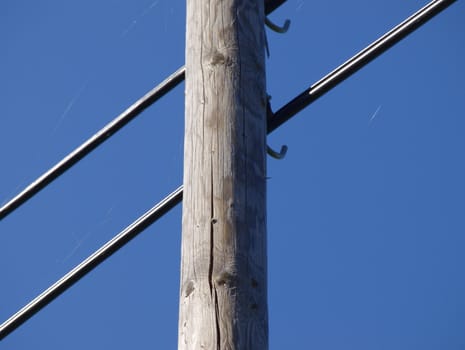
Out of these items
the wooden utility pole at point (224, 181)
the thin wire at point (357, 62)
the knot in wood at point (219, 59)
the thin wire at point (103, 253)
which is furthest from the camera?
the thin wire at point (103, 253)

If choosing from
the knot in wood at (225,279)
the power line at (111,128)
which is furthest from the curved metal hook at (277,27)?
the knot in wood at (225,279)

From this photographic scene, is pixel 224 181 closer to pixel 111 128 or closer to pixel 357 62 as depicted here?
pixel 357 62

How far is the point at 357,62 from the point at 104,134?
119cm

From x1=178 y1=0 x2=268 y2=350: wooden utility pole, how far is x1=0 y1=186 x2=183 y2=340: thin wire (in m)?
0.56

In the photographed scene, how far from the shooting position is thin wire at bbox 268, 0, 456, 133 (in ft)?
11.8

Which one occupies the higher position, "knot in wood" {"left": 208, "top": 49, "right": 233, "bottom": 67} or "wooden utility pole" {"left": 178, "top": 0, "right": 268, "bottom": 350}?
"knot in wood" {"left": 208, "top": 49, "right": 233, "bottom": 67}

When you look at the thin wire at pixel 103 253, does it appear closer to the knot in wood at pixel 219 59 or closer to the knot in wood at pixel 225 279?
the knot in wood at pixel 219 59

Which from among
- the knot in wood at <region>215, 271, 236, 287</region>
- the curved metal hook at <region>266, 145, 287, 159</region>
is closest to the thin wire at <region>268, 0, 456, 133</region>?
the curved metal hook at <region>266, 145, 287, 159</region>

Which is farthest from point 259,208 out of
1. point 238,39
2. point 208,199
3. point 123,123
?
point 123,123

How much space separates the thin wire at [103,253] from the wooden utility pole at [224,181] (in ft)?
1.84

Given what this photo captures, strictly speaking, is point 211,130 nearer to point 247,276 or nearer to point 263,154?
point 263,154

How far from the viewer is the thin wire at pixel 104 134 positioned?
4074 millimetres

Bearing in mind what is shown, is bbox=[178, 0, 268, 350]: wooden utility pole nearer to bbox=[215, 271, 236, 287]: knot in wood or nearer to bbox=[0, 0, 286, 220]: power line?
bbox=[215, 271, 236, 287]: knot in wood

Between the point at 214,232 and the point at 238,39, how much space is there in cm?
78
